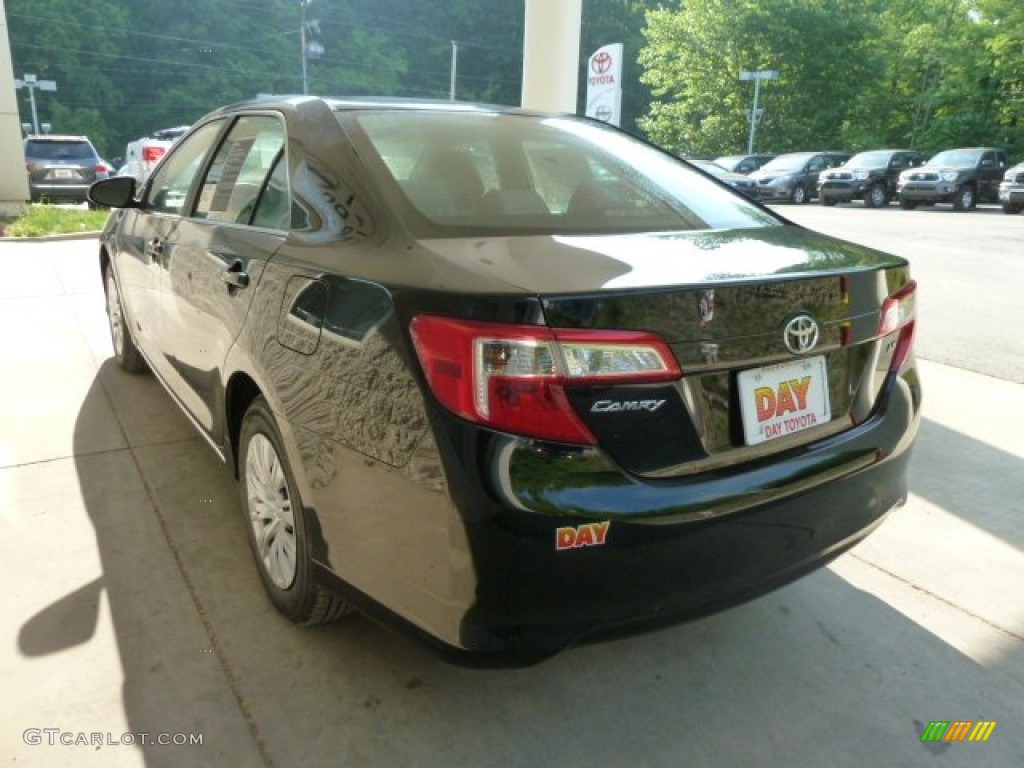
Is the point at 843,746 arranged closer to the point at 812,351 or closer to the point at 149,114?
the point at 812,351

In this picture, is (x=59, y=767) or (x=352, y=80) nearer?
(x=59, y=767)

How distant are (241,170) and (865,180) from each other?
23.9 meters

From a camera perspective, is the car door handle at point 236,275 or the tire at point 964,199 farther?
the tire at point 964,199

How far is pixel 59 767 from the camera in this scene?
6.43 ft

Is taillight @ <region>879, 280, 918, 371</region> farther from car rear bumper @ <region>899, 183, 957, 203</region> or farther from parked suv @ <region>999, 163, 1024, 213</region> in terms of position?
car rear bumper @ <region>899, 183, 957, 203</region>

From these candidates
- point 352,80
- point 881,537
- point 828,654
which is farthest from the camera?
point 352,80

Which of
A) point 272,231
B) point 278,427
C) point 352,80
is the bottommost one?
point 278,427

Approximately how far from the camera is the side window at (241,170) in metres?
2.73

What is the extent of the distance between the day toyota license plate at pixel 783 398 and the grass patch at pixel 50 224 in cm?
1135

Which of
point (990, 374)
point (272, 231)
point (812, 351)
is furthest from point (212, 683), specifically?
point (990, 374)

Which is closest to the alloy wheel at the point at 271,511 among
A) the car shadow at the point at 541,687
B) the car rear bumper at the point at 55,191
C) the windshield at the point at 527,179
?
the car shadow at the point at 541,687

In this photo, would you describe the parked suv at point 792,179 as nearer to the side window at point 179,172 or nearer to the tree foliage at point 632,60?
the tree foliage at point 632,60

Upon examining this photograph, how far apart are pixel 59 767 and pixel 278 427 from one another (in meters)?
0.96

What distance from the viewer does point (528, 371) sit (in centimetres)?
166
